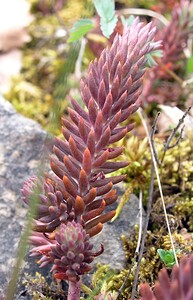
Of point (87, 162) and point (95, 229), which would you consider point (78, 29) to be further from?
point (95, 229)

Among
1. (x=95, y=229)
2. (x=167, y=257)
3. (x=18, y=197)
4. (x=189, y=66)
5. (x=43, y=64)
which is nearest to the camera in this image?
(x=95, y=229)

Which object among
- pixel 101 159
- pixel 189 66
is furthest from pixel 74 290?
pixel 189 66

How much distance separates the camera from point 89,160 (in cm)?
162

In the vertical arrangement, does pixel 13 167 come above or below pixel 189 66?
below

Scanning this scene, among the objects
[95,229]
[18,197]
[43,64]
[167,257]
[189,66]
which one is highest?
[43,64]

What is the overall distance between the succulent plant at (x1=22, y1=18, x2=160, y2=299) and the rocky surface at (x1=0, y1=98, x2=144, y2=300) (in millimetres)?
145

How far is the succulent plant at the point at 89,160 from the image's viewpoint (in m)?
1.60

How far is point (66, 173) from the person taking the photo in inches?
65.7

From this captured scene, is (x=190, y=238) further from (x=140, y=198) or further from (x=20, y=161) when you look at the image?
(x=20, y=161)

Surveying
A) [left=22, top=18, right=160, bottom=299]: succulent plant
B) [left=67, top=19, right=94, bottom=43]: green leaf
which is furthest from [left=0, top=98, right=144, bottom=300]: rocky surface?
[left=67, top=19, right=94, bottom=43]: green leaf

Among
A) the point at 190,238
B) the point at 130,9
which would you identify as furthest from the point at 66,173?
the point at 130,9

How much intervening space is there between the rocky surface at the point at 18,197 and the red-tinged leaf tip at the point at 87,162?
0.18 meters

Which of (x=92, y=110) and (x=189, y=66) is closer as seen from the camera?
(x=92, y=110)

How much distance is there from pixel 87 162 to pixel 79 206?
0.15 metres
